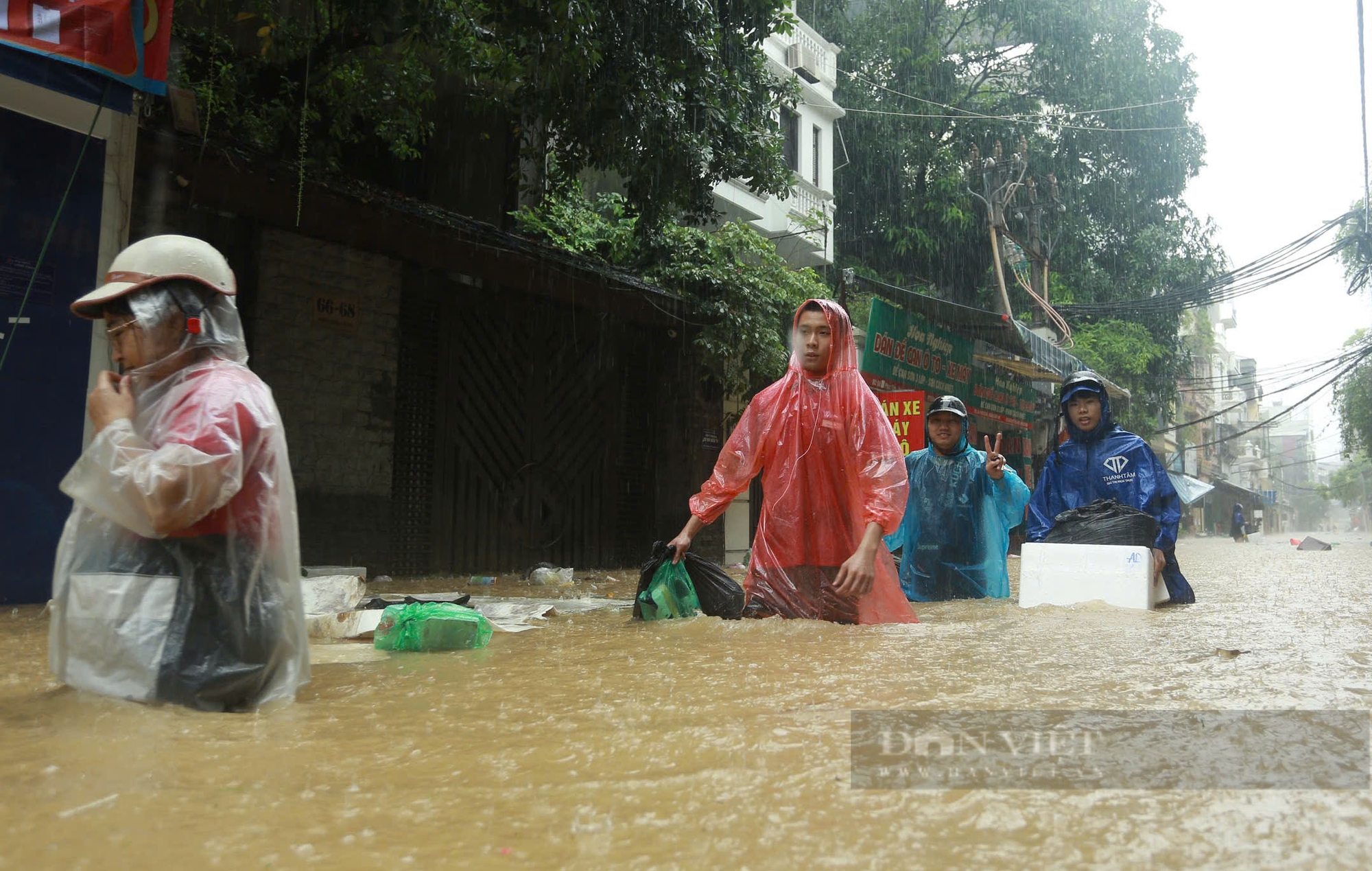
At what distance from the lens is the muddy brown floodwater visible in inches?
58.4

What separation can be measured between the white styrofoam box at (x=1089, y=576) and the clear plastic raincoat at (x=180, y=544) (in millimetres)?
4161

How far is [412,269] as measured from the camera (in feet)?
29.1

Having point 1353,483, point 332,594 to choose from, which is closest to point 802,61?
point 332,594

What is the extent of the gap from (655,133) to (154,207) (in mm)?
3499

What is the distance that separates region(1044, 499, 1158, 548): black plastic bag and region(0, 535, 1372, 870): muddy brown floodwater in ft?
6.30

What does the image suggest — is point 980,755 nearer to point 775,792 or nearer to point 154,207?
point 775,792

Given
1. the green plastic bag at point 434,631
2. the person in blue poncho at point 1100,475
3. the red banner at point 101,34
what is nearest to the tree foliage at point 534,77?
the red banner at point 101,34

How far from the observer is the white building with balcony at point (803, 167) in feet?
52.0

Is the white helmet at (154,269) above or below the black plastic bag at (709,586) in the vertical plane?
above

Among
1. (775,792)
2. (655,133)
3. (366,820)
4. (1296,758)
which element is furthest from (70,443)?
(1296,758)

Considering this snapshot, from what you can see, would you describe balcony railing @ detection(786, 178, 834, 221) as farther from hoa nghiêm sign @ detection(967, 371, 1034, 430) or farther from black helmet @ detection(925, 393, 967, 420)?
black helmet @ detection(925, 393, 967, 420)

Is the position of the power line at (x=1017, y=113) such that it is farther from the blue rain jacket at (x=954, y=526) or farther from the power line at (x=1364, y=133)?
the blue rain jacket at (x=954, y=526)

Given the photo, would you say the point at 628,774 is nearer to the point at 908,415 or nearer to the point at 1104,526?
the point at 1104,526

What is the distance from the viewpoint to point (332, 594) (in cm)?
518
